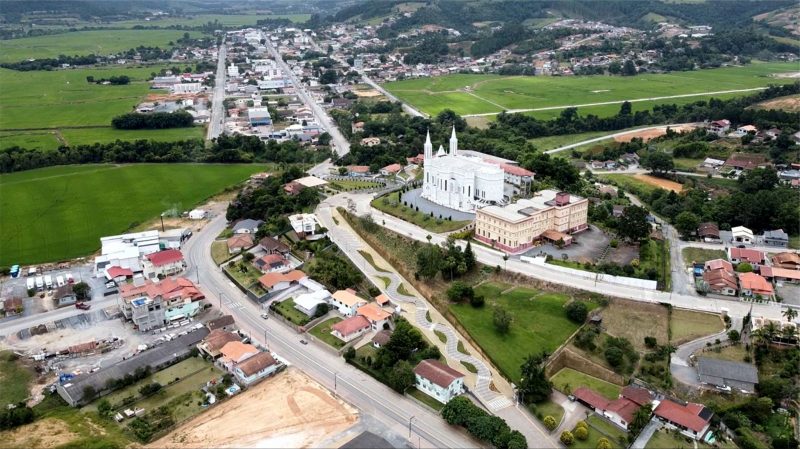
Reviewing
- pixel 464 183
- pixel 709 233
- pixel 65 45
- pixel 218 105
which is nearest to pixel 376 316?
pixel 464 183

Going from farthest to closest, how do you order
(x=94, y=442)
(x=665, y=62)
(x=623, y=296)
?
(x=665, y=62)
(x=623, y=296)
(x=94, y=442)

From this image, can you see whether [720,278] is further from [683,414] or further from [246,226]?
[246,226]

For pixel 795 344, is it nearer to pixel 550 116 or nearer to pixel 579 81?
pixel 550 116

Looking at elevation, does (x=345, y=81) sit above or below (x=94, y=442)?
above

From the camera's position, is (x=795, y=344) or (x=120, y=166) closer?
(x=795, y=344)

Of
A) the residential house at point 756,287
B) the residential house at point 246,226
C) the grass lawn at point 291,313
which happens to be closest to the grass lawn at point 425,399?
the grass lawn at point 291,313

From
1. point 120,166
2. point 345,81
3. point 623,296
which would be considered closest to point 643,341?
point 623,296

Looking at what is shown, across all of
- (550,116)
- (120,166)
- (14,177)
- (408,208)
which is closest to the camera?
(408,208)
